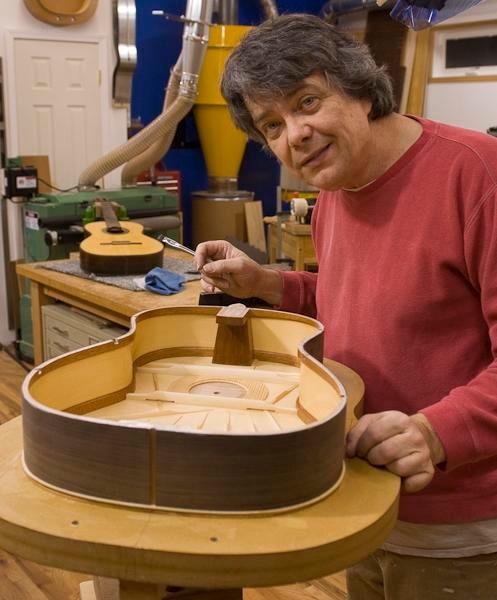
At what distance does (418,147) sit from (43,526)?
78 centimetres

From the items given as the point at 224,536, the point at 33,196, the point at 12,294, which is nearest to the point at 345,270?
the point at 224,536

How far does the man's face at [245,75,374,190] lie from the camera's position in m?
1.09

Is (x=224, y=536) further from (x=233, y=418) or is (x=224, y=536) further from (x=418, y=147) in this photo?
(x=418, y=147)

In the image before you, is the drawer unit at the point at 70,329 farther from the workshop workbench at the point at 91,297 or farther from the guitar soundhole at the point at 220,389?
the guitar soundhole at the point at 220,389

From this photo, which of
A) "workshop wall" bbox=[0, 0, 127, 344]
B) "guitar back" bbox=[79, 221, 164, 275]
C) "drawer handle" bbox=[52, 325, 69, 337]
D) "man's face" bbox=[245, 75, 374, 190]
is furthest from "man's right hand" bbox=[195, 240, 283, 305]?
"workshop wall" bbox=[0, 0, 127, 344]

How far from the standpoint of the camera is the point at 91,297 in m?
2.74

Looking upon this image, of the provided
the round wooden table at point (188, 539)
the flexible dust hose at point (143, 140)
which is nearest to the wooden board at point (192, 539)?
the round wooden table at point (188, 539)

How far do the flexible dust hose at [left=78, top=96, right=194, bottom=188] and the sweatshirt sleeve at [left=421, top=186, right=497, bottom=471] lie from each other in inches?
136

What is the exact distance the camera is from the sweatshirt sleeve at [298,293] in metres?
1.45

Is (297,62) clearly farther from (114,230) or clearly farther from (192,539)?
(114,230)

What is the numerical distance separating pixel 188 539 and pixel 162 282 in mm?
2015

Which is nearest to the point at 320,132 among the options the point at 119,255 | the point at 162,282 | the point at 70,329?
the point at 162,282

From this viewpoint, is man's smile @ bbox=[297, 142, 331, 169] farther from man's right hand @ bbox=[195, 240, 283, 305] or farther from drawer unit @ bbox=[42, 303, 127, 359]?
drawer unit @ bbox=[42, 303, 127, 359]

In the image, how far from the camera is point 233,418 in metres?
1.00
